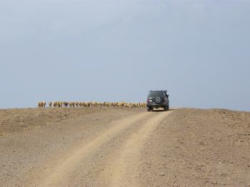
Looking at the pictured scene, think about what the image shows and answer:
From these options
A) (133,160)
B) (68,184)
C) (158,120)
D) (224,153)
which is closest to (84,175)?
(68,184)

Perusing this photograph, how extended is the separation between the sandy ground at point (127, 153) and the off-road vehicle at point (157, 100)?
10.6 meters

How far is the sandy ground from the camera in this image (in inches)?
652

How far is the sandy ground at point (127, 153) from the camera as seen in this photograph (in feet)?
54.3

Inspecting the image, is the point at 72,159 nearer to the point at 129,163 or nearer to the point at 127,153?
the point at 127,153

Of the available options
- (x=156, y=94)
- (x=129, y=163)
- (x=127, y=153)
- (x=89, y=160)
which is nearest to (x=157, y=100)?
(x=156, y=94)

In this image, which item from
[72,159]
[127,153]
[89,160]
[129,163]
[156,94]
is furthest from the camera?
[156,94]

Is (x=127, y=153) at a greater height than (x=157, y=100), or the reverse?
(x=157, y=100)

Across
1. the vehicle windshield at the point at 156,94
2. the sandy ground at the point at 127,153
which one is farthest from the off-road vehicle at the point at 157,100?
the sandy ground at the point at 127,153

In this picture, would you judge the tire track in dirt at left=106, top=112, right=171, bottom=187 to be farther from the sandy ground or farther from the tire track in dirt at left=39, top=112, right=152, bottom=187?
the tire track in dirt at left=39, top=112, right=152, bottom=187

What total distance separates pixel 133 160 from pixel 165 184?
373 centimetres

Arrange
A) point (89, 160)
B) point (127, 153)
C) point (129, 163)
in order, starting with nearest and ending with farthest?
1. point (129, 163)
2. point (89, 160)
3. point (127, 153)

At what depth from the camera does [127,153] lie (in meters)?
20.9

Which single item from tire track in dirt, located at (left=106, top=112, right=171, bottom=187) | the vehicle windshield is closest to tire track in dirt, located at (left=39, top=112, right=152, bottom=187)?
tire track in dirt, located at (left=106, top=112, right=171, bottom=187)

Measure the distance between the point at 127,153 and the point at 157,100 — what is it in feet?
89.7
